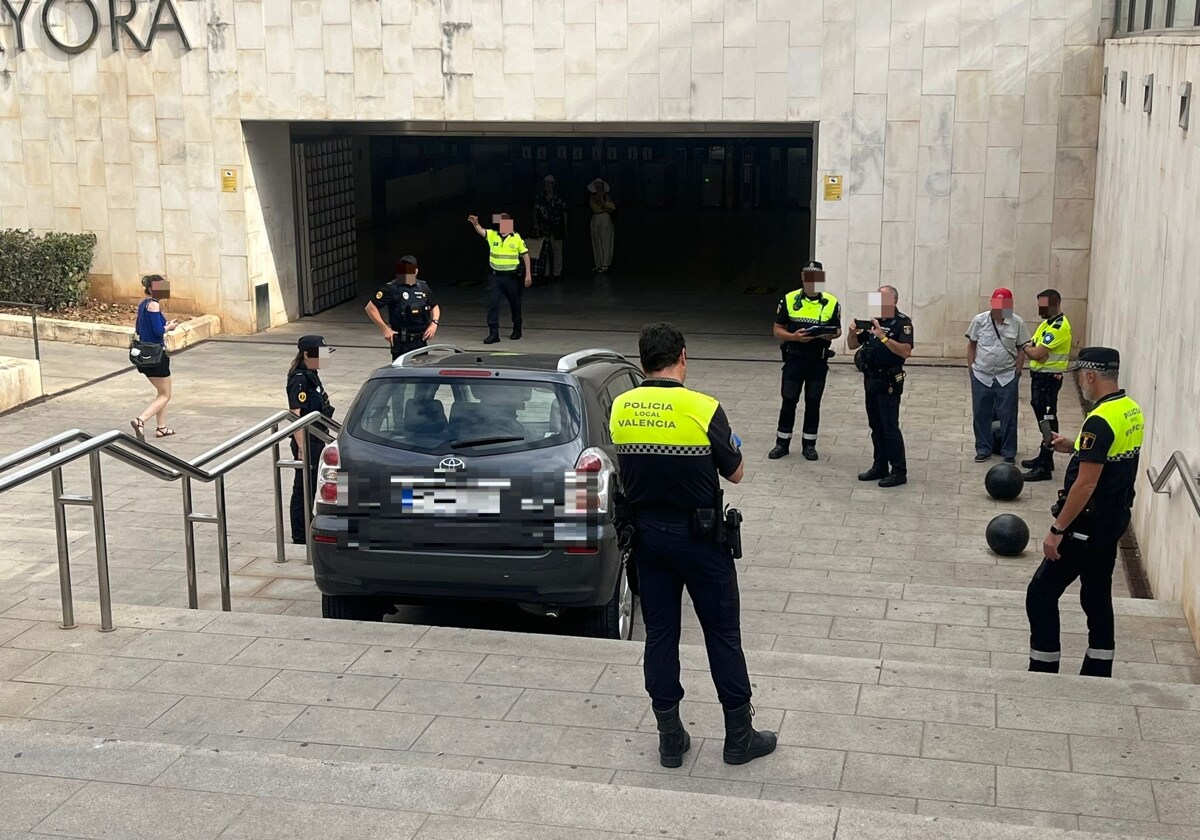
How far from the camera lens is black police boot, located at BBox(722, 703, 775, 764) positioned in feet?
17.7

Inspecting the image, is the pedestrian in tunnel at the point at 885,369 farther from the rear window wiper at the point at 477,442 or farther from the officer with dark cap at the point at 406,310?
the rear window wiper at the point at 477,442

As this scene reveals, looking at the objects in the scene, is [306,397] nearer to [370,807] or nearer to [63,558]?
[63,558]

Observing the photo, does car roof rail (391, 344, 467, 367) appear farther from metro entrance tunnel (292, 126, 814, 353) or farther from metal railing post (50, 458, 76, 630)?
metro entrance tunnel (292, 126, 814, 353)

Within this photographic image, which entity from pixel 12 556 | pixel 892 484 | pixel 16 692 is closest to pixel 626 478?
pixel 16 692

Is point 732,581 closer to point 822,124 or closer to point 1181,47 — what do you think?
point 1181,47

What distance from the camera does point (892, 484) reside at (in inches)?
460

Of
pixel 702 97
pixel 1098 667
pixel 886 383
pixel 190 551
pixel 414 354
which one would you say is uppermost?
pixel 702 97

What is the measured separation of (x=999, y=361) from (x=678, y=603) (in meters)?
7.13

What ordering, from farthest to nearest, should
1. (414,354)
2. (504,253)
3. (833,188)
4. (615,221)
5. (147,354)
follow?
(615,221) < (504,253) < (833,188) < (147,354) < (414,354)

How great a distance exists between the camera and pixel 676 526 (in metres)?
5.30

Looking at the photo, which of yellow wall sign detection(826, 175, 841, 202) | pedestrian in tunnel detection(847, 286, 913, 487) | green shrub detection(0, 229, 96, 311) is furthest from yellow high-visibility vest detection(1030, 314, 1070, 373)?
green shrub detection(0, 229, 96, 311)

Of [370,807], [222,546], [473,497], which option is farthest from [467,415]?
[370,807]

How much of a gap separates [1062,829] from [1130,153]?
8871 millimetres

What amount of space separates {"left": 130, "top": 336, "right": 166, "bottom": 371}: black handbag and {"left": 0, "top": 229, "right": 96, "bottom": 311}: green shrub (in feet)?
18.5
